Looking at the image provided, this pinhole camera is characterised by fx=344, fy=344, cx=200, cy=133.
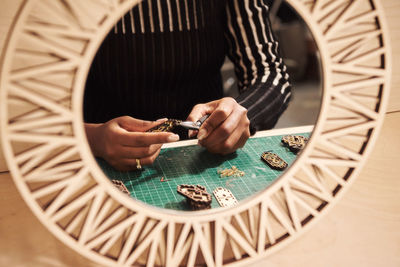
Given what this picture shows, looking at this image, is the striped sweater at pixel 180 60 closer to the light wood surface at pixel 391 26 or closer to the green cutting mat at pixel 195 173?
the green cutting mat at pixel 195 173

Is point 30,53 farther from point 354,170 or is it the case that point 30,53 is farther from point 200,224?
point 354,170

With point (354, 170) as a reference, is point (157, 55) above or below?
above

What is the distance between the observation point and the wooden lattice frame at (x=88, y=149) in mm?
251

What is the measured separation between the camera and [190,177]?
0.51 metres

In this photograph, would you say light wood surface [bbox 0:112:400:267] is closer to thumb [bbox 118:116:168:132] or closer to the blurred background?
thumb [bbox 118:116:168:132]

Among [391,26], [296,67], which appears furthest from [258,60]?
[296,67]

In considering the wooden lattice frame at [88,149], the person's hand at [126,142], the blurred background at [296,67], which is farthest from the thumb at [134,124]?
the blurred background at [296,67]

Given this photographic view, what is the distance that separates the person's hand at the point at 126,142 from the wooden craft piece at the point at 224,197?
99 mm

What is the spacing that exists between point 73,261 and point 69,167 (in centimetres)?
11

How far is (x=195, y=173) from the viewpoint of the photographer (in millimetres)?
524

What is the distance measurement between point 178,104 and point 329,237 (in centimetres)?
47

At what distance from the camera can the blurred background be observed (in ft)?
5.10

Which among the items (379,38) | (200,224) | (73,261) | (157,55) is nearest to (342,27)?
(379,38)

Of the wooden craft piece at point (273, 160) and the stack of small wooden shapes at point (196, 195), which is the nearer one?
the stack of small wooden shapes at point (196, 195)
